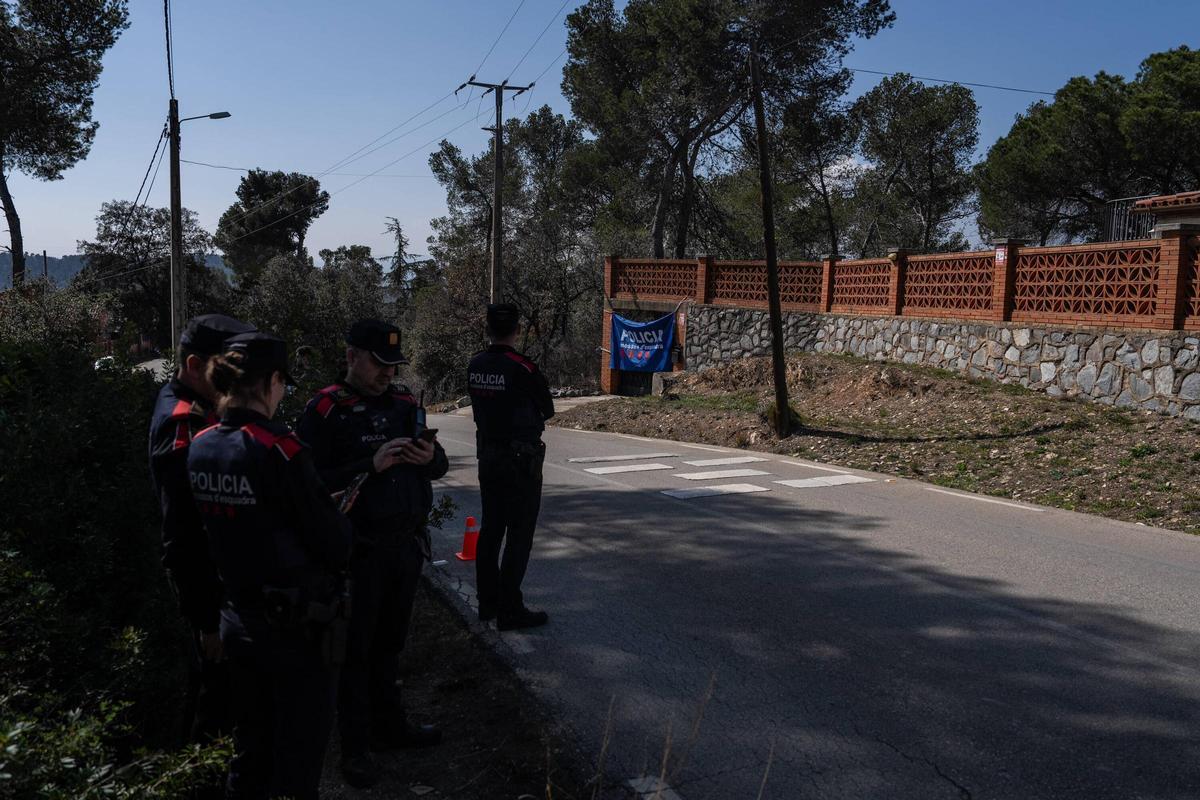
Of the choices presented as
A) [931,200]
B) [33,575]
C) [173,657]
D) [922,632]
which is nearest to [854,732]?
[922,632]

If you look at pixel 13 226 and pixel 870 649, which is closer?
pixel 870 649

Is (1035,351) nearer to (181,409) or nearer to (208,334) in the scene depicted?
(208,334)

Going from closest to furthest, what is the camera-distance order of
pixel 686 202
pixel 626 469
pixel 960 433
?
pixel 626 469 < pixel 960 433 < pixel 686 202

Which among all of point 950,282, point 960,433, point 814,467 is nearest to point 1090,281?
point 960,433

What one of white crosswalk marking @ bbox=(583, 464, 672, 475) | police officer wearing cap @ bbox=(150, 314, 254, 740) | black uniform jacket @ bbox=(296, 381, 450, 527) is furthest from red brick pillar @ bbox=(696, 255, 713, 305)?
police officer wearing cap @ bbox=(150, 314, 254, 740)

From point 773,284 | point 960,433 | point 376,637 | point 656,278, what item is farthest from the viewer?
point 656,278

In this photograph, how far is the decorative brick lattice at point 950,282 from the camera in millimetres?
16125

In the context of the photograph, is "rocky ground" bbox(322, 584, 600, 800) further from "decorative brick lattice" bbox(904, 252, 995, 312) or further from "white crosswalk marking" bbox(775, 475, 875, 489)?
"decorative brick lattice" bbox(904, 252, 995, 312)

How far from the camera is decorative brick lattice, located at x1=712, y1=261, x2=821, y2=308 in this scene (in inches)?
853

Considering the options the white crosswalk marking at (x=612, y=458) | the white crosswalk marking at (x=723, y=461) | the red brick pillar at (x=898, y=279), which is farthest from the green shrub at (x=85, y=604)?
the red brick pillar at (x=898, y=279)

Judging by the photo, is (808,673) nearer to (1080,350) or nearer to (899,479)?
(899,479)

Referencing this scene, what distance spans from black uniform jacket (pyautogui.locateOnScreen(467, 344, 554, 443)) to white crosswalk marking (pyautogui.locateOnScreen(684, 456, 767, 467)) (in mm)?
7976

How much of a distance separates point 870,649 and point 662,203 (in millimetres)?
26939

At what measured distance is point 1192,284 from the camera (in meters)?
12.2
